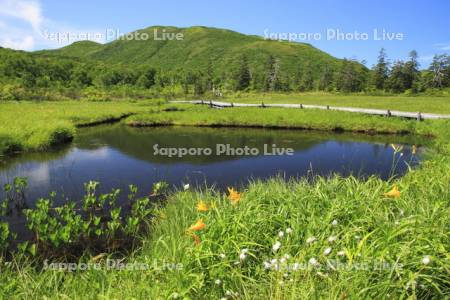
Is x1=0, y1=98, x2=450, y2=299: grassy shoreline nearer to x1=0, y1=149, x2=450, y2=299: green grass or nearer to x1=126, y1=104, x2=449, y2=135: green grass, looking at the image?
x1=0, y1=149, x2=450, y2=299: green grass

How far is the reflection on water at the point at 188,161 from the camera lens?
14.5m

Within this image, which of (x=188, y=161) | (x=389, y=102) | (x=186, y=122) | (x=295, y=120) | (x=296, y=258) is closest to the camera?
(x=296, y=258)

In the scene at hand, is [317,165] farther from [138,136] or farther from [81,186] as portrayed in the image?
[138,136]

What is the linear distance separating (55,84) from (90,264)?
100568mm

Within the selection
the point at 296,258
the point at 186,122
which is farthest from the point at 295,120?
the point at 296,258

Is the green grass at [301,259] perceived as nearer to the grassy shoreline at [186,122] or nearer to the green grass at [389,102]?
the grassy shoreline at [186,122]

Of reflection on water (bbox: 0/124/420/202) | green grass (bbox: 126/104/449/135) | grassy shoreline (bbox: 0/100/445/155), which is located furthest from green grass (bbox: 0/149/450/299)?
green grass (bbox: 126/104/449/135)

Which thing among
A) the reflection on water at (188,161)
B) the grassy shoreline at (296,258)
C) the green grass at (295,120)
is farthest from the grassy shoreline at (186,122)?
the grassy shoreline at (296,258)

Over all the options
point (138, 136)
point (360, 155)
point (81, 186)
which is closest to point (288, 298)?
point (81, 186)

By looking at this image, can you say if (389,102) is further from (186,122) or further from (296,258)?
(296,258)

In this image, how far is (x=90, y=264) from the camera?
18.9 ft

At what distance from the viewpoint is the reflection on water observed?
14516mm

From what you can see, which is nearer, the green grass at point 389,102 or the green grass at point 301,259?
the green grass at point 301,259

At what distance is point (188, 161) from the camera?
18.6 m
